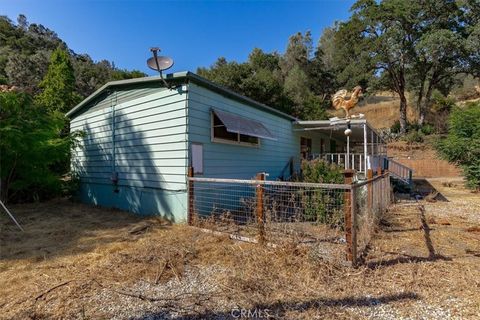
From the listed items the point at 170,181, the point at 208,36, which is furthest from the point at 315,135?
the point at 170,181

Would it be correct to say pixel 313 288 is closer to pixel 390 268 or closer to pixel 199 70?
pixel 390 268

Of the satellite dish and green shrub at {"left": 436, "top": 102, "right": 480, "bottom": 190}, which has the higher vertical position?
the satellite dish

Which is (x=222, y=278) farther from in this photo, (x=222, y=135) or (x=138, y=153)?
(x=138, y=153)

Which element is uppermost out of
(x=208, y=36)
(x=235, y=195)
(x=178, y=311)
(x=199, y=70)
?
(x=199, y=70)

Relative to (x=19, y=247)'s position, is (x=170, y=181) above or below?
above

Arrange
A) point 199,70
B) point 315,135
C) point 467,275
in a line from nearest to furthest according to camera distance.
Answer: point 467,275 < point 315,135 < point 199,70

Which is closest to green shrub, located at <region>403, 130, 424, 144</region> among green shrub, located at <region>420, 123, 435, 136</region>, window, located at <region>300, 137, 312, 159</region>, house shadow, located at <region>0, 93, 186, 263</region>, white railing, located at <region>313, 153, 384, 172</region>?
green shrub, located at <region>420, 123, 435, 136</region>

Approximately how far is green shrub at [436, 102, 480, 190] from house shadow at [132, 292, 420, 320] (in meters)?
13.4

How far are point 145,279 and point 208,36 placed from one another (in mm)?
9775

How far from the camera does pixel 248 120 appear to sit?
8.32 meters

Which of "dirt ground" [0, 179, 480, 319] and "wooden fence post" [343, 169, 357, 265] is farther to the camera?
"wooden fence post" [343, 169, 357, 265]

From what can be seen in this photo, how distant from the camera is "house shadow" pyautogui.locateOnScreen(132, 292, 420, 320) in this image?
2.70m

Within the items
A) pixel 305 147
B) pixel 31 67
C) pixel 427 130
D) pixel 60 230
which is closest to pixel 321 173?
pixel 305 147

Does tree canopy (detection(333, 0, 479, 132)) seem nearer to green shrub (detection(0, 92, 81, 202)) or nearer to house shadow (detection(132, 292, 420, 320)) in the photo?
green shrub (detection(0, 92, 81, 202))
